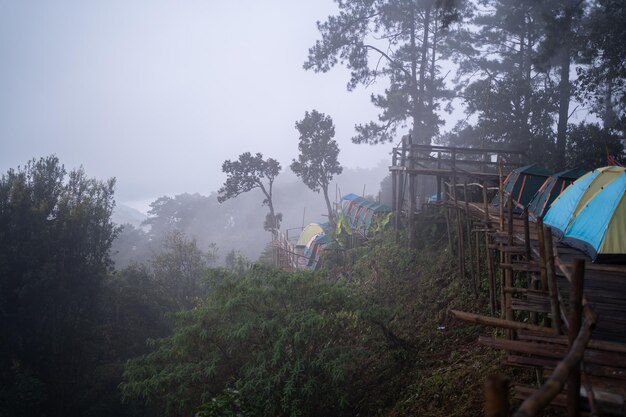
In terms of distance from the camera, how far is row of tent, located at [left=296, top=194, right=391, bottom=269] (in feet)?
59.0

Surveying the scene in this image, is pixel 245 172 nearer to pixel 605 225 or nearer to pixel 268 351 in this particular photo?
pixel 268 351

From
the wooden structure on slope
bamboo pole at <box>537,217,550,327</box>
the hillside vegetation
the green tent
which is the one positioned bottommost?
the hillside vegetation

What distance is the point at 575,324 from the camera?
109 inches

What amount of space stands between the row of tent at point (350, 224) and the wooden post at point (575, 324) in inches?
505

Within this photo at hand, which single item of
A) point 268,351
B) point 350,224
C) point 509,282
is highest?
point 350,224

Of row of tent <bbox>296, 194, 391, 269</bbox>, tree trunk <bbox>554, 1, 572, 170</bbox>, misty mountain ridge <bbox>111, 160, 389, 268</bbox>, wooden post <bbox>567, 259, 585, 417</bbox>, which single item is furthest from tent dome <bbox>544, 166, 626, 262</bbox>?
misty mountain ridge <bbox>111, 160, 389, 268</bbox>

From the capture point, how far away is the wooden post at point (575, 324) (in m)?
2.58

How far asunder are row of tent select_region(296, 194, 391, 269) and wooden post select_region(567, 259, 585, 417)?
12833 mm

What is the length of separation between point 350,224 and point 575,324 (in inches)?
711

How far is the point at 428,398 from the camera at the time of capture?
5637 millimetres

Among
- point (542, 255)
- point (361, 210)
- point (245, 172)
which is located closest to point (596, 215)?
point (542, 255)

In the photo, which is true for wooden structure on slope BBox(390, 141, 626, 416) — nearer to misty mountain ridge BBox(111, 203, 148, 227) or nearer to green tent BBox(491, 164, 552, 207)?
green tent BBox(491, 164, 552, 207)

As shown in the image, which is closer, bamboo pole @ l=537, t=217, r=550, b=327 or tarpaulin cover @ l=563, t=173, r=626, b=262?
bamboo pole @ l=537, t=217, r=550, b=327

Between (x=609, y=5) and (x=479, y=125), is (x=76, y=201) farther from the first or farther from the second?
(x=609, y=5)
